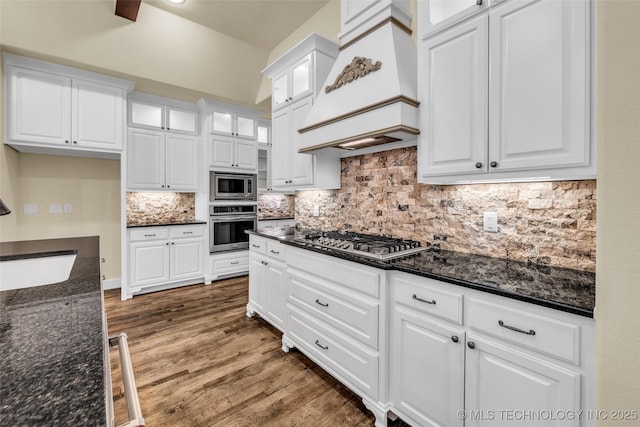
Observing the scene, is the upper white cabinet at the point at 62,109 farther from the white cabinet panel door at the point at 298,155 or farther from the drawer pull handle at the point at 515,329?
the drawer pull handle at the point at 515,329

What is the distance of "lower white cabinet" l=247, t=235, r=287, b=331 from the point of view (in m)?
2.63

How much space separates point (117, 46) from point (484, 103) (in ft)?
12.7

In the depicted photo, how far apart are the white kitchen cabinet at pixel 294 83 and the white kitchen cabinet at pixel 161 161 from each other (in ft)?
6.51

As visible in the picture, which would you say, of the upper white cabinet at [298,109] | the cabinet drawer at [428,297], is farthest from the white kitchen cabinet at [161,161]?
the cabinet drawer at [428,297]

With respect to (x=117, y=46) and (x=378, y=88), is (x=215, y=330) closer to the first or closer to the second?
(x=378, y=88)

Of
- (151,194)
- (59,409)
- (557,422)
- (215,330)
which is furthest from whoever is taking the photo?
(151,194)

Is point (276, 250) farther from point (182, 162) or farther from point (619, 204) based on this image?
point (182, 162)

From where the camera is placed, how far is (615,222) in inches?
21.7

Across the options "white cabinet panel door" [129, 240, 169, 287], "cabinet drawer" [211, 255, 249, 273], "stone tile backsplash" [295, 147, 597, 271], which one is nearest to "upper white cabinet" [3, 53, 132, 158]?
"white cabinet panel door" [129, 240, 169, 287]

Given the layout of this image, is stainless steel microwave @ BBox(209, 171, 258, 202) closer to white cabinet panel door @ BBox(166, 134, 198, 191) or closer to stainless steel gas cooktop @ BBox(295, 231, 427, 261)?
white cabinet panel door @ BBox(166, 134, 198, 191)

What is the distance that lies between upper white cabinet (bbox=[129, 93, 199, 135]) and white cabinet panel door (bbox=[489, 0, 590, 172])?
419 centimetres

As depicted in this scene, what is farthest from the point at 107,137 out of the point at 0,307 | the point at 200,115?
the point at 0,307

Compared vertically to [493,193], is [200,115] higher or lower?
higher

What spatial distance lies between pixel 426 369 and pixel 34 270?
2.36 meters
